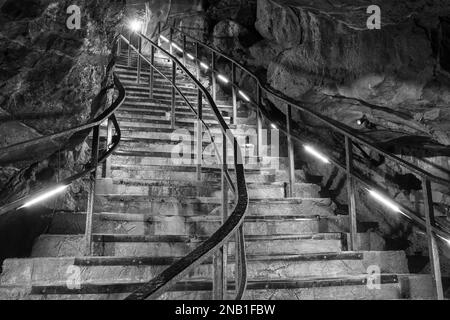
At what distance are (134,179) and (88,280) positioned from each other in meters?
1.54

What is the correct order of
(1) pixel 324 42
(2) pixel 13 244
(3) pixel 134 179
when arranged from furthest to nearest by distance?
(1) pixel 324 42 < (3) pixel 134 179 < (2) pixel 13 244

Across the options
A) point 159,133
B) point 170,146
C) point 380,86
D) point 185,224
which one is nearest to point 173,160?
point 170,146

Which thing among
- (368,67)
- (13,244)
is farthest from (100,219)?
(368,67)

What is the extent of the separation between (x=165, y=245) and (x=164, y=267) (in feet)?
1.13

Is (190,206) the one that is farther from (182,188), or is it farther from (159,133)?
(159,133)

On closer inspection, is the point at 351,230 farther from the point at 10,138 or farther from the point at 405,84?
the point at 10,138

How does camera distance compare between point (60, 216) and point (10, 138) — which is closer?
point (10, 138)

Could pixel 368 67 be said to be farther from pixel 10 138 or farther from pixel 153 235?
pixel 10 138

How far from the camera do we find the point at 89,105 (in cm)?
361

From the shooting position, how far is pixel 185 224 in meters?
3.68

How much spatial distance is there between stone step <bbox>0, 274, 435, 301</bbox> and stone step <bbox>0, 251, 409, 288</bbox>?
Result: 90 millimetres
